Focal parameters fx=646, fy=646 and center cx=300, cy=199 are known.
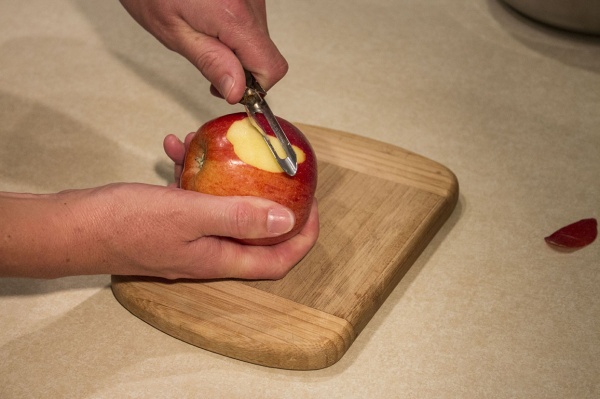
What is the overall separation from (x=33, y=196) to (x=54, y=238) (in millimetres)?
84

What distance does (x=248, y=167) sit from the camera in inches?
42.8

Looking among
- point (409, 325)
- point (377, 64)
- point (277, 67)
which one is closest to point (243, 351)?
point (409, 325)

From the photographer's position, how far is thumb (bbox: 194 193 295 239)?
1012mm

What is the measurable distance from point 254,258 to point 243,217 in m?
0.12

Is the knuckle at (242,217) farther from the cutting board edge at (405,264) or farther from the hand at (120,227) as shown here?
the cutting board edge at (405,264)

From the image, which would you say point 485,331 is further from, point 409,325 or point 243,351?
point 243,351

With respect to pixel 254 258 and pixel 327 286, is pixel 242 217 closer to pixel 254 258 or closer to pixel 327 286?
pixel 254 258

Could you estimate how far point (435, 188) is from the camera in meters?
1.35

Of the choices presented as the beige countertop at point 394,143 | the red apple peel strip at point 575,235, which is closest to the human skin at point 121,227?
the beige countertop at point 394,143

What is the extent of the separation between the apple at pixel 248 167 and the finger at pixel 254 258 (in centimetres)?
2

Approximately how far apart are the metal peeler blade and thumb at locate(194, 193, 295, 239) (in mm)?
82

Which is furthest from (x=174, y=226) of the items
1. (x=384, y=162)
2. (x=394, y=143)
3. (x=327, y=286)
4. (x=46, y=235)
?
(x=394, y=143)

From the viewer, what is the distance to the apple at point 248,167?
1085 mm

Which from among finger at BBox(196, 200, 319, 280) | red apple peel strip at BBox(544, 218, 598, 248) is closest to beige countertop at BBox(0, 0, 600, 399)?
red apple peel strip at BBox(544, 218, 598, 248)
